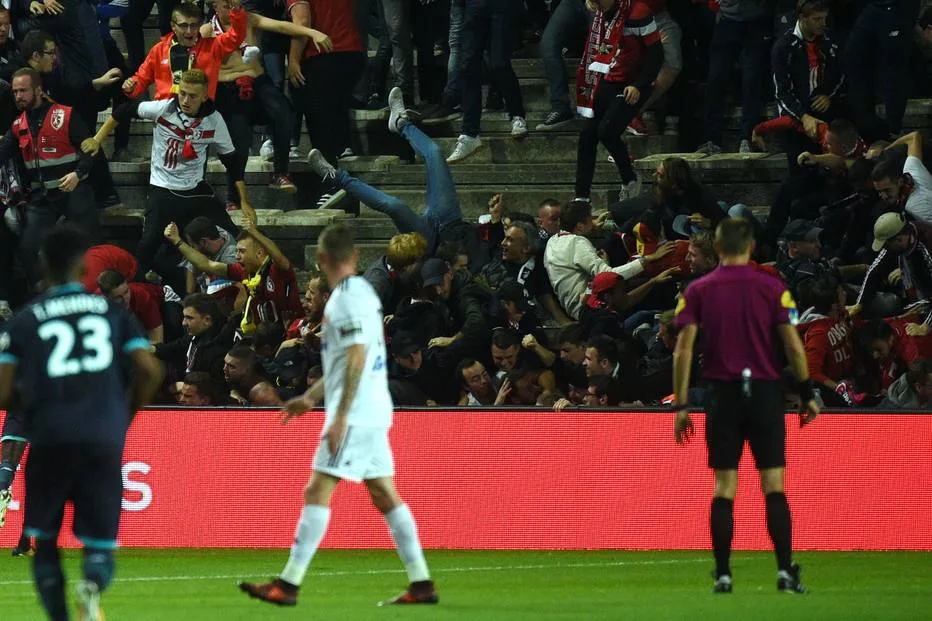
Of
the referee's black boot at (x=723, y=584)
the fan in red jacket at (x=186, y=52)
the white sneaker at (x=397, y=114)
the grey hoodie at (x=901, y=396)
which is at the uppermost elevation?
the fan in red jacket at (x=186, y=52)

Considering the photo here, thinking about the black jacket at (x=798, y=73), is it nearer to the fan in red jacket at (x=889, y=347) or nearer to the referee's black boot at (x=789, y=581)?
the fan in red jacket at (x=889, y=347)

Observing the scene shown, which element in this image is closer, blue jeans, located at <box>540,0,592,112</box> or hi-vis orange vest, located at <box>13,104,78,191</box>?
hi-vis orange vest, located at <box>13,104,78,191</box>

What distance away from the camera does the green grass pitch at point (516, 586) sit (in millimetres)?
8867

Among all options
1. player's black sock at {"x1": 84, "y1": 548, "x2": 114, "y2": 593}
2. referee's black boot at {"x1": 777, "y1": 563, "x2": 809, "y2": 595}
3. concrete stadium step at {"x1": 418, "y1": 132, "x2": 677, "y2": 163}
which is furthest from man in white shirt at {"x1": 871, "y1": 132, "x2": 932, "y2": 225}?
player's black sock at {"x1": 84, "y1": 548, "x2": 114, "y2": 593}

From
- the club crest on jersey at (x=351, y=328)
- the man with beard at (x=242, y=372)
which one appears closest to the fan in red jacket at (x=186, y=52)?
the man with beard at (x=242, y=372)

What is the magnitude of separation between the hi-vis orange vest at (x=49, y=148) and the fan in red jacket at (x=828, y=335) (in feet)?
23.3

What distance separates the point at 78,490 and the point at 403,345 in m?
6.55

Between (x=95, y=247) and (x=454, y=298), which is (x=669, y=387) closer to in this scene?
(x=454, y=298)

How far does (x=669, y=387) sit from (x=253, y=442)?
307 cm

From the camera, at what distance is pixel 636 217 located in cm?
1542

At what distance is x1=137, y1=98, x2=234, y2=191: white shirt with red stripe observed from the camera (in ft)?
54.9

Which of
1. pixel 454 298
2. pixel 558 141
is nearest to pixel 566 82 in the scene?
pixel 558 141

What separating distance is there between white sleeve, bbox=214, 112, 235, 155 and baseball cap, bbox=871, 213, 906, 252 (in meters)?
6.32

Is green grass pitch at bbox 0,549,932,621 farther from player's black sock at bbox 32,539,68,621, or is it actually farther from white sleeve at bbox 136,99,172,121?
white sleeve at bbox 136,99,172,121
